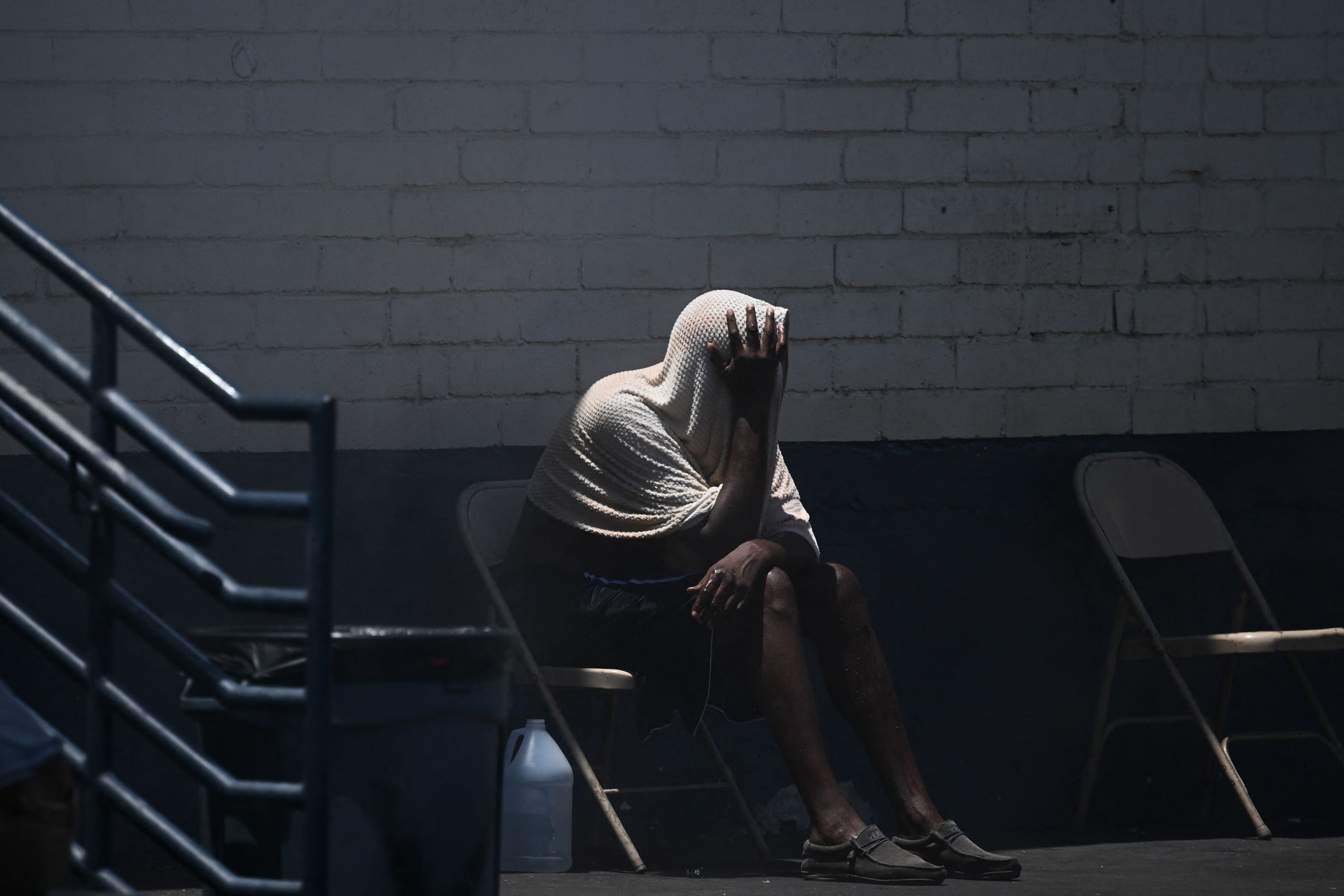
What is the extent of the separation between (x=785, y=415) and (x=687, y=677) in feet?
3.41

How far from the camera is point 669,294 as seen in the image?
14.6 feet

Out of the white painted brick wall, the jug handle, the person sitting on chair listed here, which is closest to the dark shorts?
the person sitting on chair

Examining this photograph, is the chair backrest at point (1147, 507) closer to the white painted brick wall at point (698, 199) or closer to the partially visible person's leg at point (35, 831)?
the white painted brick wall at point (698, 199)

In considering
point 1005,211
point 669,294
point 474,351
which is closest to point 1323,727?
point 1005,211

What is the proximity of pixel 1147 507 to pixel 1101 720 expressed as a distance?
672mm

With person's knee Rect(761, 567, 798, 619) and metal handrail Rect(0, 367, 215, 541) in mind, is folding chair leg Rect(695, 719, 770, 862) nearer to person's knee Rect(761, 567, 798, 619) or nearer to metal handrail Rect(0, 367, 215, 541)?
A: person's knee Rect(761, 567, 798, 619)

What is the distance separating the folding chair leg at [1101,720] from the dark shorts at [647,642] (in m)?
1.20

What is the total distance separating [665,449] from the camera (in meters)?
3.96

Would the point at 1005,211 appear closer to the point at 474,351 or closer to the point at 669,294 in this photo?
the point at 669,294

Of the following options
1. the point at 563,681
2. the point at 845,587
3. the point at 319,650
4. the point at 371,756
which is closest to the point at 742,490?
the point at 845,587

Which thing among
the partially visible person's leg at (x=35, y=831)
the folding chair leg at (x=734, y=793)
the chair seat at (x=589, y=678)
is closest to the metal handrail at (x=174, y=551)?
the partially visible person's leg at (x=35, y=831)

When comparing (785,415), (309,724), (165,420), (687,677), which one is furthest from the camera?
(785,415)

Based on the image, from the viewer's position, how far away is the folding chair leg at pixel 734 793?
399 cm

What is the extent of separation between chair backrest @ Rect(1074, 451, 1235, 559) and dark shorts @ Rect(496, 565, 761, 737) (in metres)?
1.39
